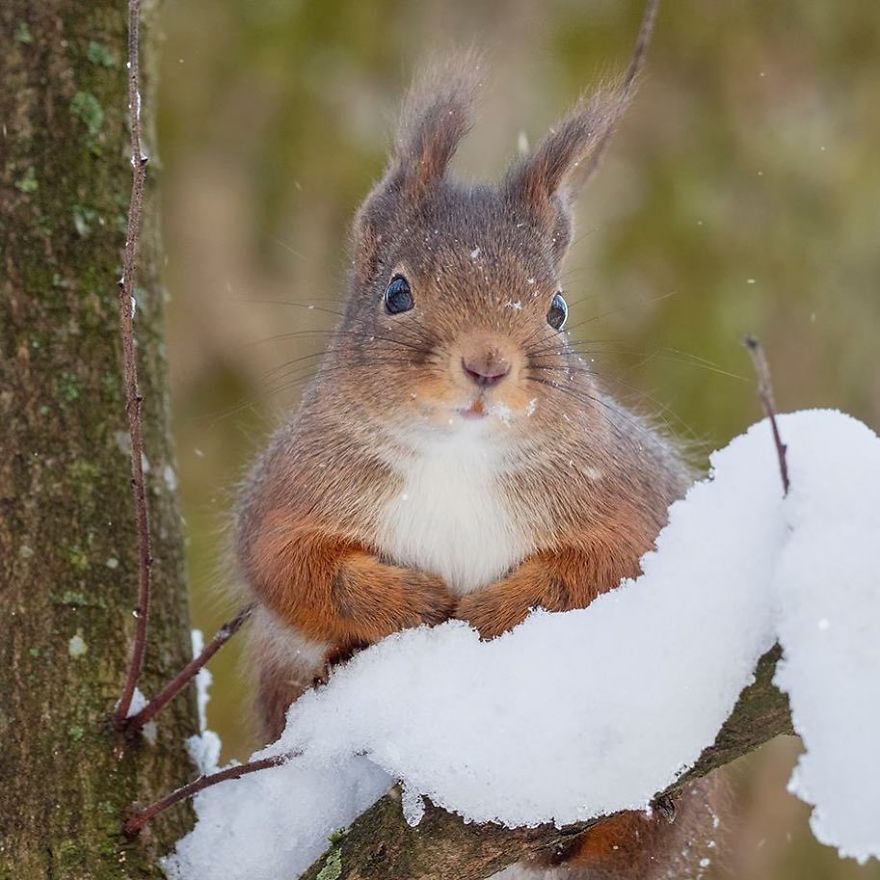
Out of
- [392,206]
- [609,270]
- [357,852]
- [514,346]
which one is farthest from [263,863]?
[609,270]

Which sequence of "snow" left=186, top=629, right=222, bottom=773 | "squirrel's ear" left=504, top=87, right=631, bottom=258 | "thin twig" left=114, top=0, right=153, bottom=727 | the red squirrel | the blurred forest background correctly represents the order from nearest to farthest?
"thin twig" left=114, top=0, right=153, bottom=727 < the red squirrel < "snow" left=186, top=629, right=222, bottom=773 < "squirrel's ear" left=504, top=87, right=631, bottom=258 < the blurred forest background

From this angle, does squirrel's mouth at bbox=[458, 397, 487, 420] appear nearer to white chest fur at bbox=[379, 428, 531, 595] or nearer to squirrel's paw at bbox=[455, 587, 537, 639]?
white chest fur at bbox=[379, 428, 531, 595]

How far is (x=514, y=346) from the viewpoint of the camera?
213cm

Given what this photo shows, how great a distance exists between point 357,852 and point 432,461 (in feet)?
2.10

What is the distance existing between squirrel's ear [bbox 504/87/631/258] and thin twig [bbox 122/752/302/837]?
40.9 inches

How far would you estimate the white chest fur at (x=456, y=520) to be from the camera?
2240 millimetres

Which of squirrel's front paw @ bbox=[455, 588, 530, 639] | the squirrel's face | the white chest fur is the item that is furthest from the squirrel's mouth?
squirrel's front paw @ bbox=[455, 588, 530, 639]

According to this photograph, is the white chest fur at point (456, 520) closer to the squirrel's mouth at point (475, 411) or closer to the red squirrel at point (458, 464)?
the red squirrel at point (458, 464)

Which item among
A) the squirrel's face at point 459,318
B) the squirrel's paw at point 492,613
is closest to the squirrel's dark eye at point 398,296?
the squirrel's face at point 459,318

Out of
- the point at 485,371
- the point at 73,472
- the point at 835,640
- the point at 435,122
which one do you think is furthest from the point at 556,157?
the point at 835,640

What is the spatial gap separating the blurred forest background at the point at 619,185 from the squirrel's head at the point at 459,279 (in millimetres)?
2179

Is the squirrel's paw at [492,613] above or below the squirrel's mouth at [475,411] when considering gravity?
below

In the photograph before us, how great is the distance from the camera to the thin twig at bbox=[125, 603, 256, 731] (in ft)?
6.49

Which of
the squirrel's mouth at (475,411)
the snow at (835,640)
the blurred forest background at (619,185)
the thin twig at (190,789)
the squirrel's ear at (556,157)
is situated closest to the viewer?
the snow at (835,640)
